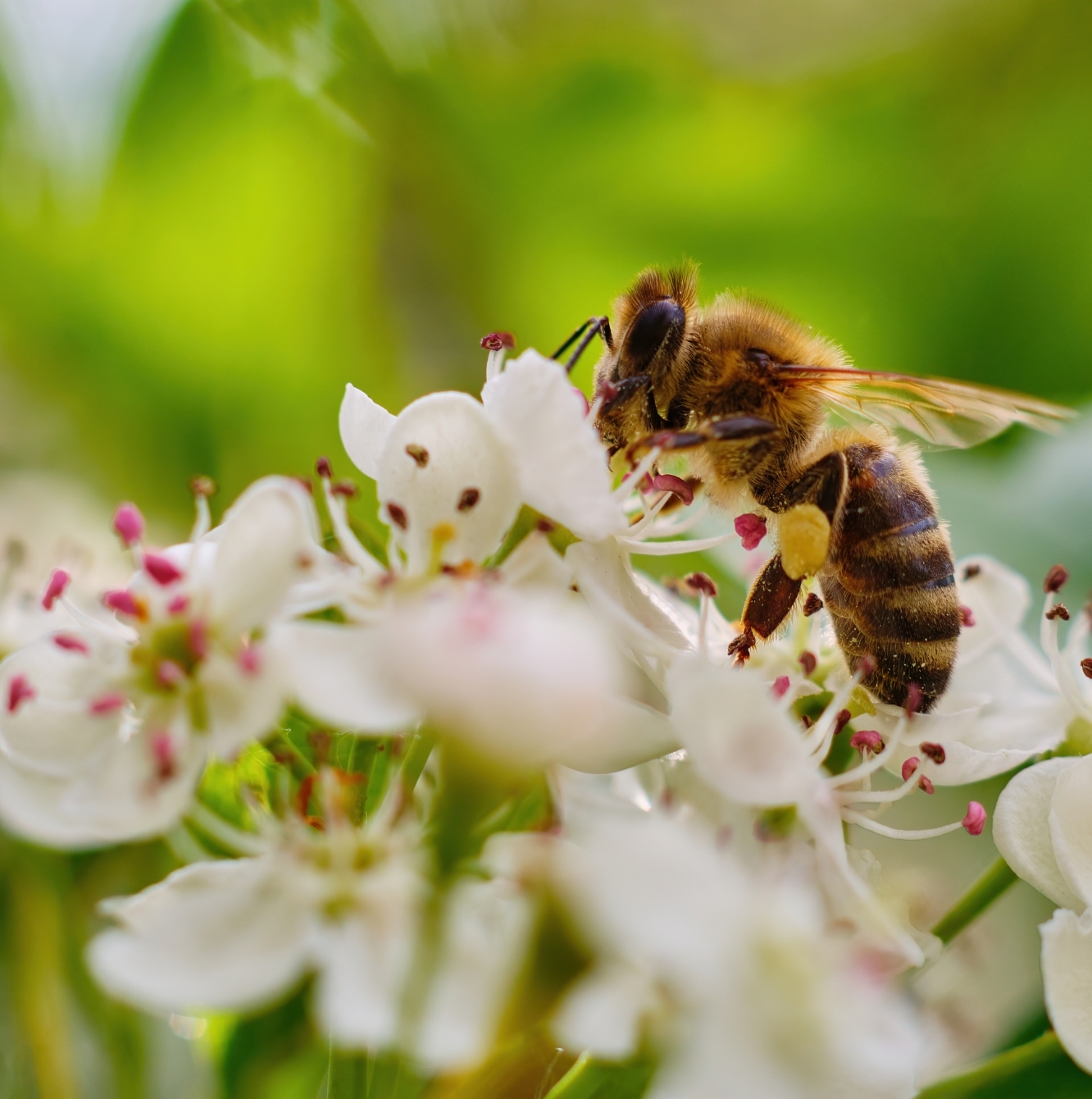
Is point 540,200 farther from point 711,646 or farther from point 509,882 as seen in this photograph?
point 509,882

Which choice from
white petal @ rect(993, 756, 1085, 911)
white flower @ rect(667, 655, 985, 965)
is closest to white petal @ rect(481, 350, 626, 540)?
white flower @ rect(667, 655, 985, 965)

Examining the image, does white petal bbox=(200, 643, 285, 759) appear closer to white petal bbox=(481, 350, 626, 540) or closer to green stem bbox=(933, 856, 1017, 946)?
white petal bbox=(481, 350, 626, 540)

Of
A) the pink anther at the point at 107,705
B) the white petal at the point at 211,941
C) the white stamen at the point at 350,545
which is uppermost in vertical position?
the white stamen at the point at 350,545

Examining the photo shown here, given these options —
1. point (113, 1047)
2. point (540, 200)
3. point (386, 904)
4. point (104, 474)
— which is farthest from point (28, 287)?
point (386, 904)

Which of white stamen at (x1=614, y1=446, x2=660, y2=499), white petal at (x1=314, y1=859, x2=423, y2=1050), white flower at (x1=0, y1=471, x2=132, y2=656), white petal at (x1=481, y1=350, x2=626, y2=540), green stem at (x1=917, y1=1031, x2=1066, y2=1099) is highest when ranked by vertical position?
white petal at (x1=481, y1=350, x2=626, y2=540)

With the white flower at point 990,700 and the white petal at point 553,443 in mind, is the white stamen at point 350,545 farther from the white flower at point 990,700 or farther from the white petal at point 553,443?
the white flower at point 990,700

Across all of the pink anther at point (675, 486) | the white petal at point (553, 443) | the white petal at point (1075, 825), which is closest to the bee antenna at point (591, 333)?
the pink anther at point (675, 486)
